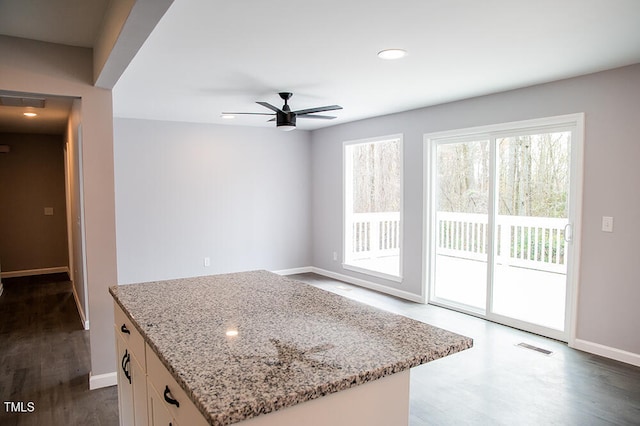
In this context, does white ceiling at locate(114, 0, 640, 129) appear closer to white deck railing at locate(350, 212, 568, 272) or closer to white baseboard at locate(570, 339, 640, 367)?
white deck railing at locate(350, 212, 568, 272)

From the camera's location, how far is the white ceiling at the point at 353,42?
2.28 meters

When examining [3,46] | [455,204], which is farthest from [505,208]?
[3,46]

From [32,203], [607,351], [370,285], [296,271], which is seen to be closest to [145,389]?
[607,351]

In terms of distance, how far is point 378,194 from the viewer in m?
6.19

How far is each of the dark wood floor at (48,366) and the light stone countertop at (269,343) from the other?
1.29 meters

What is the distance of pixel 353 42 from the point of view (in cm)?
277

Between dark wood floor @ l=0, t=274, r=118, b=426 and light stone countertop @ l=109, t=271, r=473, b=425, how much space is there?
129 centimetres

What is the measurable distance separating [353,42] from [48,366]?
3514 millimetres

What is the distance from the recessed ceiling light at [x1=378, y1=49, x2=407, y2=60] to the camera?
2.92 metres

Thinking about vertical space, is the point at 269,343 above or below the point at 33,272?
above

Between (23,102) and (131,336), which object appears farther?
(23,102)

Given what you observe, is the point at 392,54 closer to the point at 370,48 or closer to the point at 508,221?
the point at 370,48

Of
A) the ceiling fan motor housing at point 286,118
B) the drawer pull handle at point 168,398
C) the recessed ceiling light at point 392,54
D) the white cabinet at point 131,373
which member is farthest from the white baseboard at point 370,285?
the drawer pull handle at point 168,398

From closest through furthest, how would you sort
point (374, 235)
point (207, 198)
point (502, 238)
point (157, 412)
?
point (157, 412) → point (502, 238) → point (207, 198) → point (374, 235)
